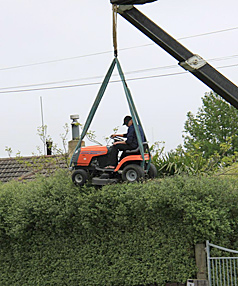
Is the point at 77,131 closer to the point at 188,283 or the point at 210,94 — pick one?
the point at 188,283

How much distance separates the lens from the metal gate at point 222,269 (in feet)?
28.2

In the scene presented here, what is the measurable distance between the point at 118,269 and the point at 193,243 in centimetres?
155

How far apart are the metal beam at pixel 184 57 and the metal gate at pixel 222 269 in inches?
102

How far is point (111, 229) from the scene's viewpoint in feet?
31.2

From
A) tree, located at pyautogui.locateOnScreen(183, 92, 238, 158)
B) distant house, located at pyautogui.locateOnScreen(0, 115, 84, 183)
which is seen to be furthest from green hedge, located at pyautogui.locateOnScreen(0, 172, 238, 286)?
tree, located at pyautogui.locateOnScreen(183, 92, 238, 158)

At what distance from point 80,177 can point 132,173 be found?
1.06m

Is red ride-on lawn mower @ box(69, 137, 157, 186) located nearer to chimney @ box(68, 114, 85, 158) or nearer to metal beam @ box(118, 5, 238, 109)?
metal beam @ box(118, 5, 238, 109)

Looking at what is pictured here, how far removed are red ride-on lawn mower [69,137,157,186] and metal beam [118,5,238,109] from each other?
5.42 feet

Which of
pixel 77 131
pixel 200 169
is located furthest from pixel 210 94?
pixel 200 169

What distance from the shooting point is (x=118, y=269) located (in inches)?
369

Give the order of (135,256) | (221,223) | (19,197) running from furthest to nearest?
1. (19,197)
2. (135,256)
3. (221,223)

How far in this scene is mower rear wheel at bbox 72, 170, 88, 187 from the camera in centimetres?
930

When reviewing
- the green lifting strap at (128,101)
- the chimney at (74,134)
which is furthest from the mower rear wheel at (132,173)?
the chimney at (74,134)

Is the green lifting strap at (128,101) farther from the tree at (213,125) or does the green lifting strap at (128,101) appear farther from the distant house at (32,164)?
the tree at (213,125)
